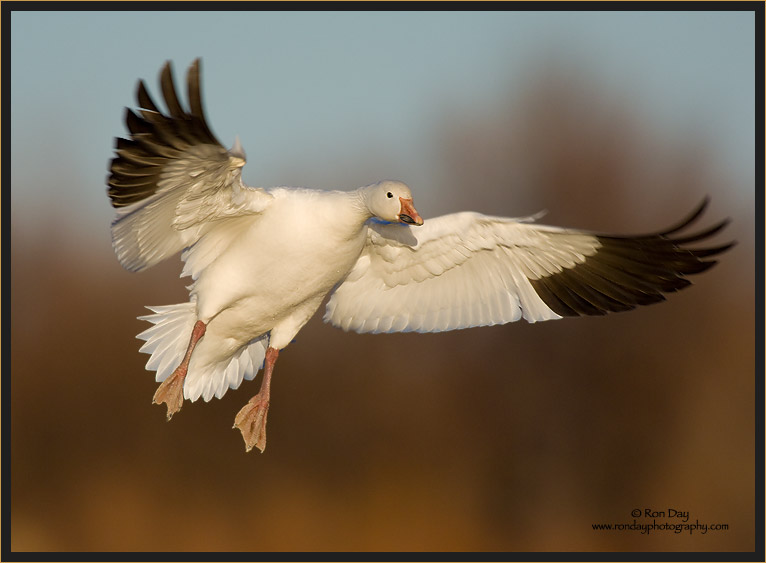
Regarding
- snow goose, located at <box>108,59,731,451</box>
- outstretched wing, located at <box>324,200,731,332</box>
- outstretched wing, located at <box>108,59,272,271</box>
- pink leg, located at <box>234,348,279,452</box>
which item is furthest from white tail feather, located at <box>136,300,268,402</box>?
outstretched wing, located at <box>324,200,731,332</box>

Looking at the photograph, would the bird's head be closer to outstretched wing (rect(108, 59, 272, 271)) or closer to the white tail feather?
outstretched wing (rect(108, 59, 272, 271))

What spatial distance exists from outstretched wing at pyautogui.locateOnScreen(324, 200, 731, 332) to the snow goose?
0.03 ft

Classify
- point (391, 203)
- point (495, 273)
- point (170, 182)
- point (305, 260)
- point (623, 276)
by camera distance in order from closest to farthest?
point (170, 182) → point (391, 203) → point (305, 260) → point (623, 276) → point (495, 273)

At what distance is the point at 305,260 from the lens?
269 inches

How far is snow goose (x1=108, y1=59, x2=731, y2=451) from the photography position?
6.14 meters

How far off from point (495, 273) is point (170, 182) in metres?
2.59

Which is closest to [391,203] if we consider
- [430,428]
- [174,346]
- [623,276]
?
[623,276]

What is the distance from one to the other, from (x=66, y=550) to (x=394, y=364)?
6107 millimetres

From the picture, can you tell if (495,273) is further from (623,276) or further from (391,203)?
(391,203)

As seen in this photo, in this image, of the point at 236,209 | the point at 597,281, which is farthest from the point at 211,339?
the point at 597,281

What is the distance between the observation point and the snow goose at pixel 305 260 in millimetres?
6145

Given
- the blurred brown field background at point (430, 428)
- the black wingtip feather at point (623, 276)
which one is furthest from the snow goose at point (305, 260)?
the blurred brown field background at point (430, 428)

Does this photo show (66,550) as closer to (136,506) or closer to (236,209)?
(136,506)

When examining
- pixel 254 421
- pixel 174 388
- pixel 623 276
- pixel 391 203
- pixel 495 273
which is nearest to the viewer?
pixel 391 203
